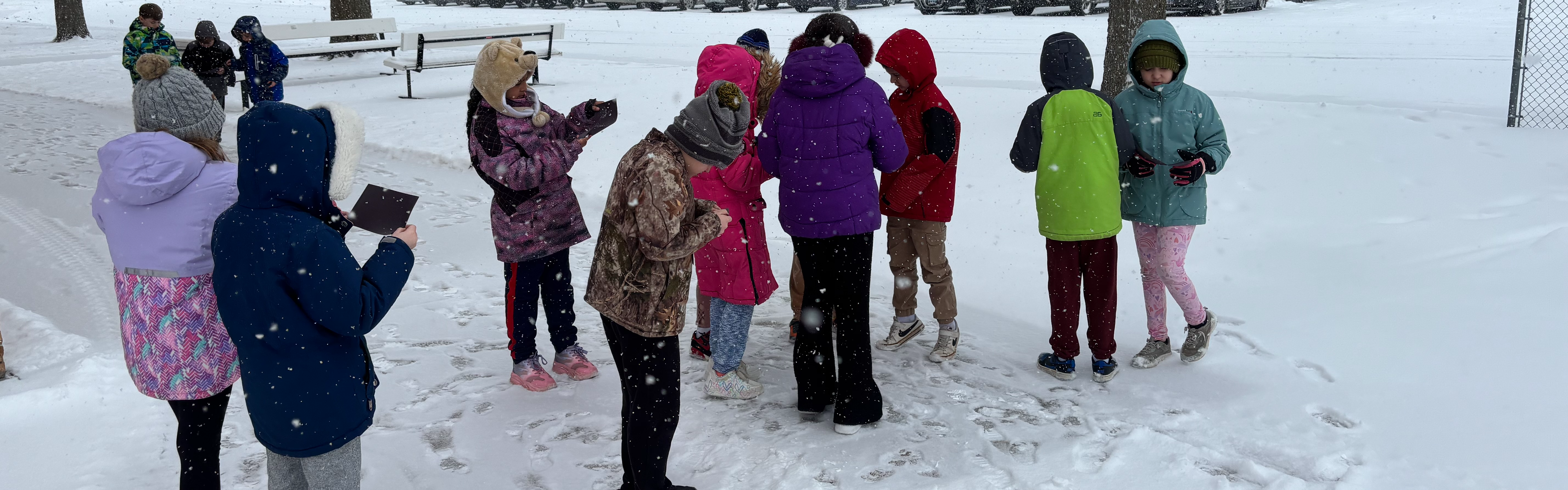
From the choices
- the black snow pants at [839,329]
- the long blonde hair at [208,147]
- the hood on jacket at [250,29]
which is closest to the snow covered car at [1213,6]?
the hood on jacket at [250,29]

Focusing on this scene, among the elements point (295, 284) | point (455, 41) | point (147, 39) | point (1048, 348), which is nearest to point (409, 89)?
point (455, 41)

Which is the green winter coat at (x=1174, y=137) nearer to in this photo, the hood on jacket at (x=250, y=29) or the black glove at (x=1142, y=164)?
the black glove at (x=1142, y=164)

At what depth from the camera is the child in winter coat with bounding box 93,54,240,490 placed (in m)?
2.79

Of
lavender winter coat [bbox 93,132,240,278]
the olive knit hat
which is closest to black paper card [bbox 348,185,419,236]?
lavender winter coat [bbox 93,132,240,278]

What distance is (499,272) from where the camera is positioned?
6.22 meters

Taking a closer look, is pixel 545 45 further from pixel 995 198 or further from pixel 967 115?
pixel 995 198

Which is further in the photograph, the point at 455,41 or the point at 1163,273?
the point at 455,41

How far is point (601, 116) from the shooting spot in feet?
13.8

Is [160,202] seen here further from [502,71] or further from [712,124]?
[712,124]

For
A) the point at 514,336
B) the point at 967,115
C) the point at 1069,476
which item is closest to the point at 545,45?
the point at 967,115

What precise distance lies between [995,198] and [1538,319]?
3.30 m

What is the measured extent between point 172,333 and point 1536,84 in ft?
33.2

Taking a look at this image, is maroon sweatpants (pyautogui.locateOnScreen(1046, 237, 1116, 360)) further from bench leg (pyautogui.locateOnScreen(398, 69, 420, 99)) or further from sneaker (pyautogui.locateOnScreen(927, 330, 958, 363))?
bench leg (pyautogui.locateOnScreen(398, 69, 420, 99))

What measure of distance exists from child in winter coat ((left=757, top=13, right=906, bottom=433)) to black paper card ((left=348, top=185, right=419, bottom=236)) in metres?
1.57
